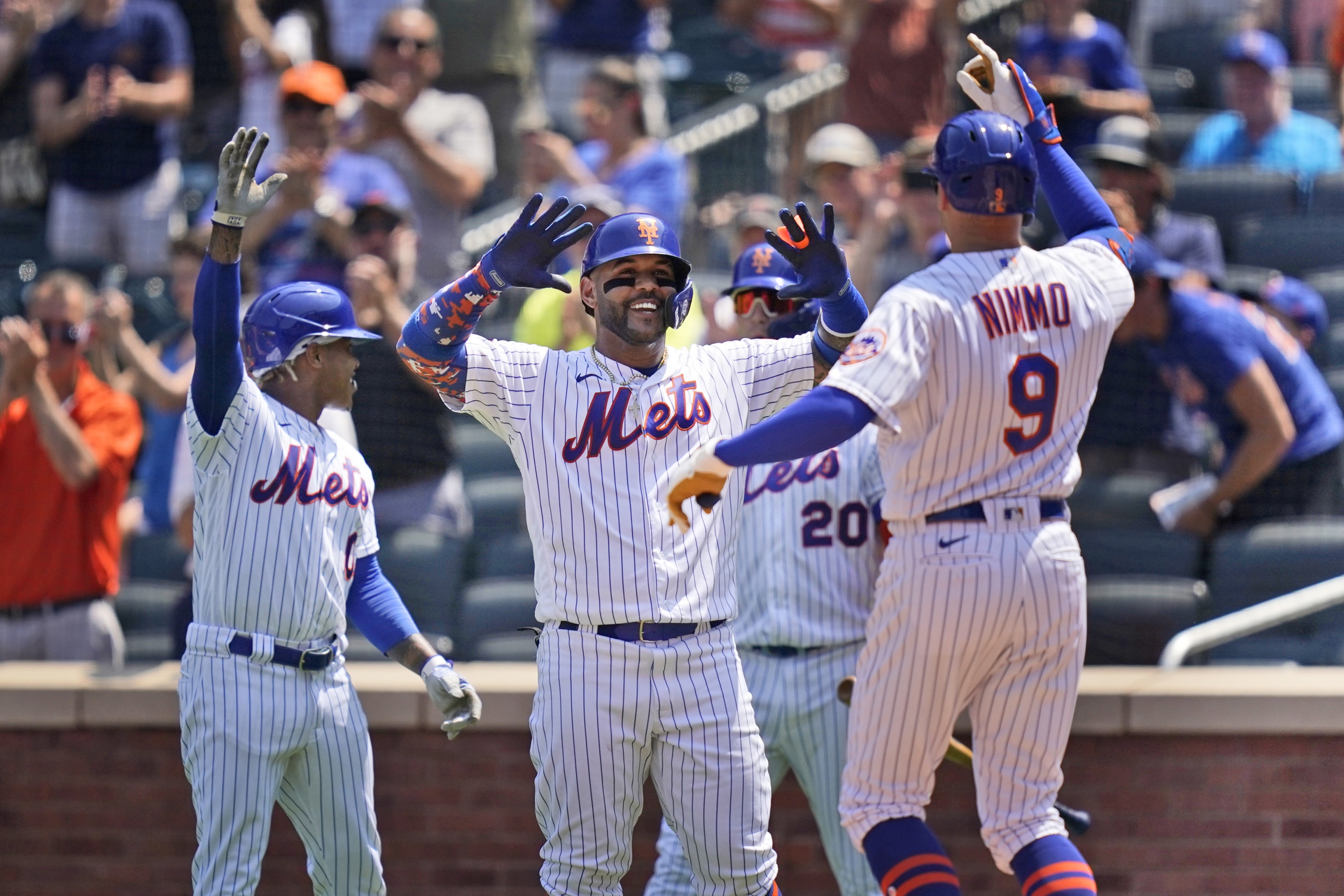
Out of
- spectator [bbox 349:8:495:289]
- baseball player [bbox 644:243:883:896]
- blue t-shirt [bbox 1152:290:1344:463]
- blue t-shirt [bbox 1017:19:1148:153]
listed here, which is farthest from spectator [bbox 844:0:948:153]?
baseball player [bbox 644:243:883:896]

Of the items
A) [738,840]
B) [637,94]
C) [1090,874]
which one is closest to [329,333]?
[738,840]

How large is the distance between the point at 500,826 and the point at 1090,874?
193 centimetres

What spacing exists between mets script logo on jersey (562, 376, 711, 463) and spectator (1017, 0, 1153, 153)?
4.34 metres

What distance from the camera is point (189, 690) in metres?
3.99

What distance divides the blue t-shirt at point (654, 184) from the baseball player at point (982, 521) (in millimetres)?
3854

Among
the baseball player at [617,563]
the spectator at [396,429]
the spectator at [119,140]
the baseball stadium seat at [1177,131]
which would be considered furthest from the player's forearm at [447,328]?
the baseball stadium seat at [1177,131]

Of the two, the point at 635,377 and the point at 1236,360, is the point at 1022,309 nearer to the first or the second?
the point at 635,377

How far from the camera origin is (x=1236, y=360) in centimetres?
567

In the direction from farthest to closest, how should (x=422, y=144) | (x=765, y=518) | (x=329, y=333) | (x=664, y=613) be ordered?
(x=422, y=144) → (x=765, y=518) → (x=329, y=333) → (x=664, y=613)

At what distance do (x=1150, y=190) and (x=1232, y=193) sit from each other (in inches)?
59.1

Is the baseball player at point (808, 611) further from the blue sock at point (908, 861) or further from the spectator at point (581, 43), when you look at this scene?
the spectator at point (581, 43)

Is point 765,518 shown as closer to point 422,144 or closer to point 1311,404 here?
point 1311,404

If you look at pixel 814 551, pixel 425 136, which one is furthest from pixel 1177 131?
pixel 814 551

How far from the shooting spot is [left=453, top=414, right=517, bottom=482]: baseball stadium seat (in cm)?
673
